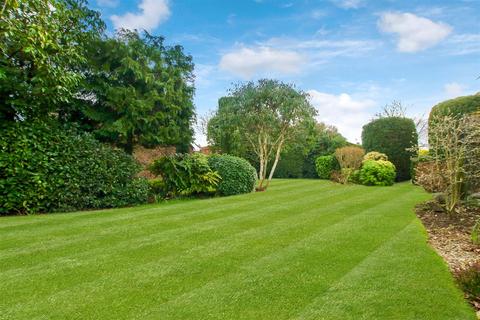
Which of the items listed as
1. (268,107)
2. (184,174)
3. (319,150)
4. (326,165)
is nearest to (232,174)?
(184,174)

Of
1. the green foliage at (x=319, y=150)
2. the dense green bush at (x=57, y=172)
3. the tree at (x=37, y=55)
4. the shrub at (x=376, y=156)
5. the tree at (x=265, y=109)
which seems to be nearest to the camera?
the tree at (x=37, y=55)

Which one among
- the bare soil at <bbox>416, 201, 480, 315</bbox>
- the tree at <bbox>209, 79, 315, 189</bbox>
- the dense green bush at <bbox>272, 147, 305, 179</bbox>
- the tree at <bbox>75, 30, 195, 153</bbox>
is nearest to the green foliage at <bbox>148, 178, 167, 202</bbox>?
the tree at <bbox>75, 30, 195, 153</bbox>

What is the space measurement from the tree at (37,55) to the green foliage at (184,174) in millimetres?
3576

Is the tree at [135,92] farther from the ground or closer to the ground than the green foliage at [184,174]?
farther from the ground

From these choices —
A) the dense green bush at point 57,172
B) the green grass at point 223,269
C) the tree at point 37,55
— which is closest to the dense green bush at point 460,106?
the green grass at point 223,269

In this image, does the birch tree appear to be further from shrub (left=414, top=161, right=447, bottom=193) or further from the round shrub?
shrub (left=414, top=161, right=447, bottom=193)

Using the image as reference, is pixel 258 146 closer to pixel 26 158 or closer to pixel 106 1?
pixel 106 1

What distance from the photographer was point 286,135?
18.3 meters

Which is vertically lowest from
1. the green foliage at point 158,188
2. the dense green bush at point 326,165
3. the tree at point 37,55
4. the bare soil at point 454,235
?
the bare soil at point 454,235

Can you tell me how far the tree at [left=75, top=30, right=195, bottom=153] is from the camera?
1020cm

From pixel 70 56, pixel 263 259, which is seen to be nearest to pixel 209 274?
pixel 263 259

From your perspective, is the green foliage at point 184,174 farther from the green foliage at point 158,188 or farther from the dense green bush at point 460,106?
the dense green bush at point 460,106

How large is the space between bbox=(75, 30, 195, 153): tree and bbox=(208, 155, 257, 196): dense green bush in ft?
5.72

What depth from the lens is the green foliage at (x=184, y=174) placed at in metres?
11.0
